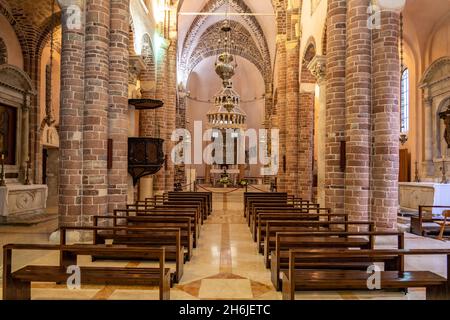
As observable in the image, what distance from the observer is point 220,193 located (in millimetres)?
24594

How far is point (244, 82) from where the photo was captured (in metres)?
39.1

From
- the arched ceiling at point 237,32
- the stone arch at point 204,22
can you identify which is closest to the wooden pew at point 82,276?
the arched ceiling at point 237,32

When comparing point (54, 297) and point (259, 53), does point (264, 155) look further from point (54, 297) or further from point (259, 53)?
point (54, 297)

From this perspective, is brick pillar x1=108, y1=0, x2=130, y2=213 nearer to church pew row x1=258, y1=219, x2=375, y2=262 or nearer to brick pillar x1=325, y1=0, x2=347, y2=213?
church pew row x1=258, y1=219, x2=375, y2=262

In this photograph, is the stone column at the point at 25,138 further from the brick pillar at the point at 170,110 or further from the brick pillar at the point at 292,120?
the brick pillar at the point at 292,120

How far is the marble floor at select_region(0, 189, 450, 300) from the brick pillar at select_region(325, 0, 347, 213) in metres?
1.73

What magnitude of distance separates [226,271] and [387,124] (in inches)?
209

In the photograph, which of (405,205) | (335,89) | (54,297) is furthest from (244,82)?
(54,297)

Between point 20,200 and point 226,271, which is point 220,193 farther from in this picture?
point 226,271

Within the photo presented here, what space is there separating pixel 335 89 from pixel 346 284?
6.83 m

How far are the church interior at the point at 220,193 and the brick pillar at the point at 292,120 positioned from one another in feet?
0.24

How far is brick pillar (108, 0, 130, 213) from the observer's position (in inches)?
393

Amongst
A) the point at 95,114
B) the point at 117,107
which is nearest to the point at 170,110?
the point at 117,107

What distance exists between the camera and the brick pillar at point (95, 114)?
931 cm
